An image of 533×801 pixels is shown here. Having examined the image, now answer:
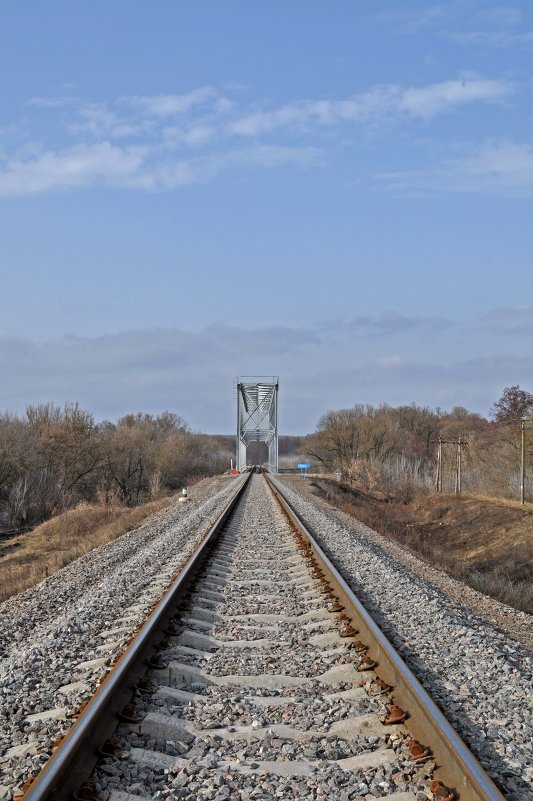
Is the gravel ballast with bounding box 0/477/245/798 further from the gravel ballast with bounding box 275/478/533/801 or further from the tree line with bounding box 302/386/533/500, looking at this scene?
the tree line with bounding box 302/386/533/500

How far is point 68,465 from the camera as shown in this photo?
1857 inches

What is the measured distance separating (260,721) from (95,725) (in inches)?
38.3

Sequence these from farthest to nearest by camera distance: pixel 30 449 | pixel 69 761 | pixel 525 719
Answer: pixel 30 449
pixel 525 719
pixel 69 761

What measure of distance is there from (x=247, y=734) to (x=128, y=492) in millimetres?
54766

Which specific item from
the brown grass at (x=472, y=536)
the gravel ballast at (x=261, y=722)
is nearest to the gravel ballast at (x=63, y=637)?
the gravel ballast at (x=261, y=722)

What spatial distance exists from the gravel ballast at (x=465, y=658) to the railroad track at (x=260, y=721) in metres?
0.30

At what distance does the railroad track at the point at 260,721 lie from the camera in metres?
3.72

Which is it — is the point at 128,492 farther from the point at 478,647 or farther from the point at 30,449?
the point at 478,647

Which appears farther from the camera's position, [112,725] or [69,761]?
[112,725]

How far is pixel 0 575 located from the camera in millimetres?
15562

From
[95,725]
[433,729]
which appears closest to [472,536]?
[433,729]

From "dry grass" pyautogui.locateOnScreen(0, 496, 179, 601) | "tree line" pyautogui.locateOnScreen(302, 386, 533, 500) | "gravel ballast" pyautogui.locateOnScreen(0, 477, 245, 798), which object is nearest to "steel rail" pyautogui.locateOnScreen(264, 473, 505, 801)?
"gravel ballast" pyautogui.locateOnScreen(0, 477, 245, 798)

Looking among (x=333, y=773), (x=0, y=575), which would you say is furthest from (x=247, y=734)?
(x=0, y=575)

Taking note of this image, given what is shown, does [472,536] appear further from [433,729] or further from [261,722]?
[433,729]
